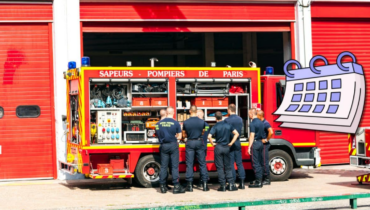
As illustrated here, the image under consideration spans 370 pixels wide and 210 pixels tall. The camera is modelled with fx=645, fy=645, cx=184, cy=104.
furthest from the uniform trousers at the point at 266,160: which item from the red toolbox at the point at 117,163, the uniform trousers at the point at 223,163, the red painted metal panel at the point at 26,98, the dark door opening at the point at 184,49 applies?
the dark door opening at the point at 184,49

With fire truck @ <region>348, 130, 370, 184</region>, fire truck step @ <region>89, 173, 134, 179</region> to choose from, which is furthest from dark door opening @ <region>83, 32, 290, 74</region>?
fire truck @ <region>348, 130, 370, 184</region>

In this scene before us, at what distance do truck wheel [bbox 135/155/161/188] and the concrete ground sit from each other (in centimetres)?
21

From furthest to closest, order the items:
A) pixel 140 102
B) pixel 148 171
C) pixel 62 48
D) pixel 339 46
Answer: pixel 339 46, pixel 62 48, pixel 140 102, pixel 148 171

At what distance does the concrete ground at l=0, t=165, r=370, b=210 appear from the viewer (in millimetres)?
12047

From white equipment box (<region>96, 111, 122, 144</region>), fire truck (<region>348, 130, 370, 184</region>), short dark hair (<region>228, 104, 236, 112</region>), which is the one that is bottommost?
fire truck (<region>348, 130, 370, 184</region>)

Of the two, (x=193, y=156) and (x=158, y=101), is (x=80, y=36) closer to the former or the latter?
(x=158, y=101)

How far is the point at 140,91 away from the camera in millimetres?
14711

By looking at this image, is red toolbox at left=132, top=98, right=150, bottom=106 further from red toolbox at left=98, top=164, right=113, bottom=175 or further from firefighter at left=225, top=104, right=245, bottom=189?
firefighter at left=225, top=104, right=245, bottom=189

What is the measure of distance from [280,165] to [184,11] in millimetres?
5258

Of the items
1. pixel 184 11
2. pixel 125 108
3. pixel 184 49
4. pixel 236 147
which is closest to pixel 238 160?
pixel 236 147

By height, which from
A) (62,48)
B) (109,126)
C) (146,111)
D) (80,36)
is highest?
(80,36)

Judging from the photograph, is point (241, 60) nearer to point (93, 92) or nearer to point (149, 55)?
point (149, 55)

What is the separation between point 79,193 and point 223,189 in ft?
10.3

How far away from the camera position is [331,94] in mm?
18938
